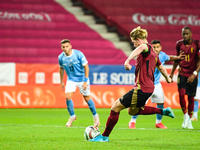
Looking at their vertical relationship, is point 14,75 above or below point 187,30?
below

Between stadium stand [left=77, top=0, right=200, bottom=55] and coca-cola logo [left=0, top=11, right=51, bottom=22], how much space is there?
2.86 metres

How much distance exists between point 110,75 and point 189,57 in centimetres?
770

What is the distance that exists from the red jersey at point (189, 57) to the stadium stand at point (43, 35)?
380 inches

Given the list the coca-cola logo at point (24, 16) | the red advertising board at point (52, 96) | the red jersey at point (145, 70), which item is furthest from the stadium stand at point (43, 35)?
the red jersey at point (145, 70)

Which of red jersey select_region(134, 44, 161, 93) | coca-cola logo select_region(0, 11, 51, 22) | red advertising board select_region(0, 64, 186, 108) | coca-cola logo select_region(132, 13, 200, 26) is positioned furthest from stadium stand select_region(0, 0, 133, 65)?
red jersey select_region(134, 44, 161, 93)

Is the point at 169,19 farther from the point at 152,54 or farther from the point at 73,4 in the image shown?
the point at 152,54

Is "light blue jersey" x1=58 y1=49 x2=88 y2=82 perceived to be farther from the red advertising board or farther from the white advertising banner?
the white advertising banner

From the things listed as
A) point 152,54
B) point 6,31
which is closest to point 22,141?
point 152,54

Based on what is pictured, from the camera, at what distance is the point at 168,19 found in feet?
68.8

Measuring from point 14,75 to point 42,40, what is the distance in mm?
4364

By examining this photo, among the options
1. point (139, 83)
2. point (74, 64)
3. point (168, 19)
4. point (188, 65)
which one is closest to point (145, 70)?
point (139, 83)

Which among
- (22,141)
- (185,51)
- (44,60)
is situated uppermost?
(185,51)

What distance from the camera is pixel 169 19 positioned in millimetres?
21000

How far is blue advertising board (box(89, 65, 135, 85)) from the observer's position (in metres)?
15.7
